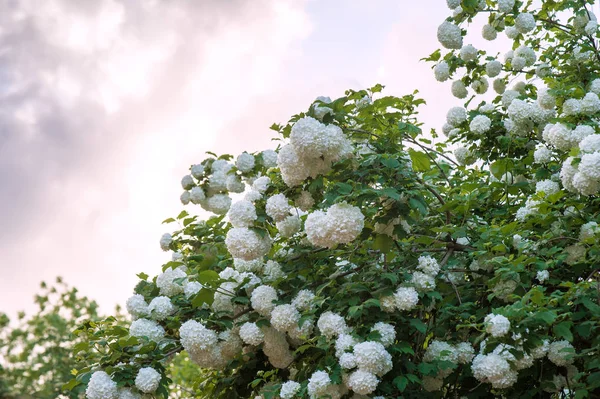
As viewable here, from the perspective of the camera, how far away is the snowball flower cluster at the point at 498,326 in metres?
3.49

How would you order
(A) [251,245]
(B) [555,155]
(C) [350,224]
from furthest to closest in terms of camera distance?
(B) [555,155], (A) [251,245], (C) [350,224]

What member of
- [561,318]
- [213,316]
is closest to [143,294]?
[213,316]

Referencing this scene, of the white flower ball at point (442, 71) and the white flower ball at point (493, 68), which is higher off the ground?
the white flower ball at point (442, 71)

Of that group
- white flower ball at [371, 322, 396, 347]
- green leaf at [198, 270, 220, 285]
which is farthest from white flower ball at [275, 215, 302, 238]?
white flower ball at [371, 322, 396, 347]

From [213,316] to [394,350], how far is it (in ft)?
3.75

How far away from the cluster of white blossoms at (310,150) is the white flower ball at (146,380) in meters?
1.29

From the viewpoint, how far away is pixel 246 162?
529 cm

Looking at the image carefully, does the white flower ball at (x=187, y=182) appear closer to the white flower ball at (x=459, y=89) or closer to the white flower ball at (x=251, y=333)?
the white flower ball at (x=251, y=333)

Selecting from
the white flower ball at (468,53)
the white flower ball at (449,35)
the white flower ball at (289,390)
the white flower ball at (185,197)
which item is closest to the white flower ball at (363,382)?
the white flower ball at (289,390)

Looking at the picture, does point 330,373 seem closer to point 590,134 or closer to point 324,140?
point 324,140

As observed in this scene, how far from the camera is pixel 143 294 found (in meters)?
Answer: 4.77

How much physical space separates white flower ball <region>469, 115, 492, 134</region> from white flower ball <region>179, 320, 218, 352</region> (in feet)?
9.04

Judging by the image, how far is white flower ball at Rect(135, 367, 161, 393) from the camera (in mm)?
3980

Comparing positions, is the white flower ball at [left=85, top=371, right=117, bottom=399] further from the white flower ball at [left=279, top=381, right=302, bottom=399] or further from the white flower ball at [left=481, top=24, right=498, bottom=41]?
the white flower ball at [left=481, top=24, right=498, bottom=41]
